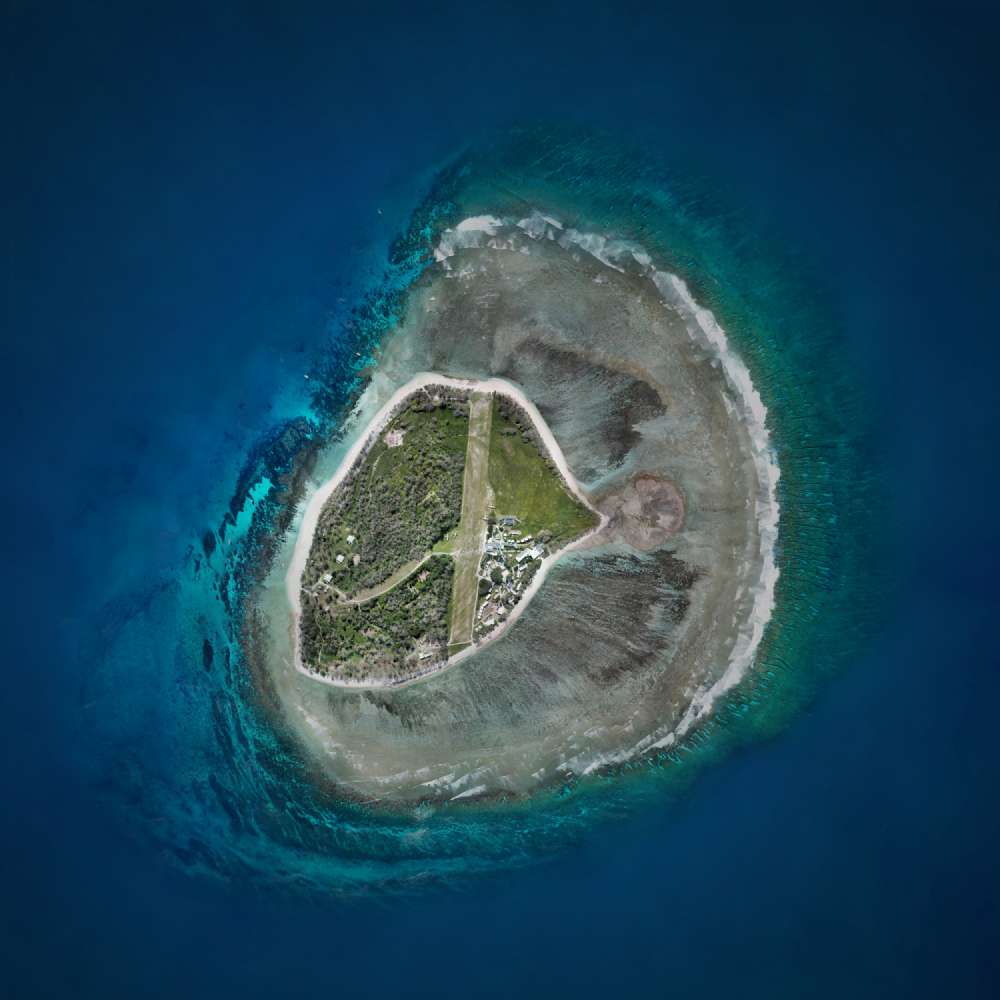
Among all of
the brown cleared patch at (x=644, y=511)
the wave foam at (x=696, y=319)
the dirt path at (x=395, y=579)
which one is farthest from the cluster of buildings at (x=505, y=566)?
the wave foam at (x=696, y=319)

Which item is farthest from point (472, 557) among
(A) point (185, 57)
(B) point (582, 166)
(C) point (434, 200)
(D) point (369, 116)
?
(A) point (185, 57)

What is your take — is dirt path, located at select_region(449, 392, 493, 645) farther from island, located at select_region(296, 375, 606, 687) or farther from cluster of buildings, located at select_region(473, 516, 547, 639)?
cluster of buildings, located at select_region(473, 516, 547, 639)

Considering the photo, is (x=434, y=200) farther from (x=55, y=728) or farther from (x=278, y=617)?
(x=55, y=728)

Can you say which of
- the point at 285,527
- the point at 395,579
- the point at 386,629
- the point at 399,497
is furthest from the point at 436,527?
the point at 285,527

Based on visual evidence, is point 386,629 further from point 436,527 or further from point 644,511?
point 644,511

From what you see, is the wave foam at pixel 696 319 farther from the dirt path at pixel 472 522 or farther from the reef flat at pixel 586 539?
the dirt path at pixel 472 522

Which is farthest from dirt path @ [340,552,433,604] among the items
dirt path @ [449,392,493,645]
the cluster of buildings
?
the cluster of buildings
